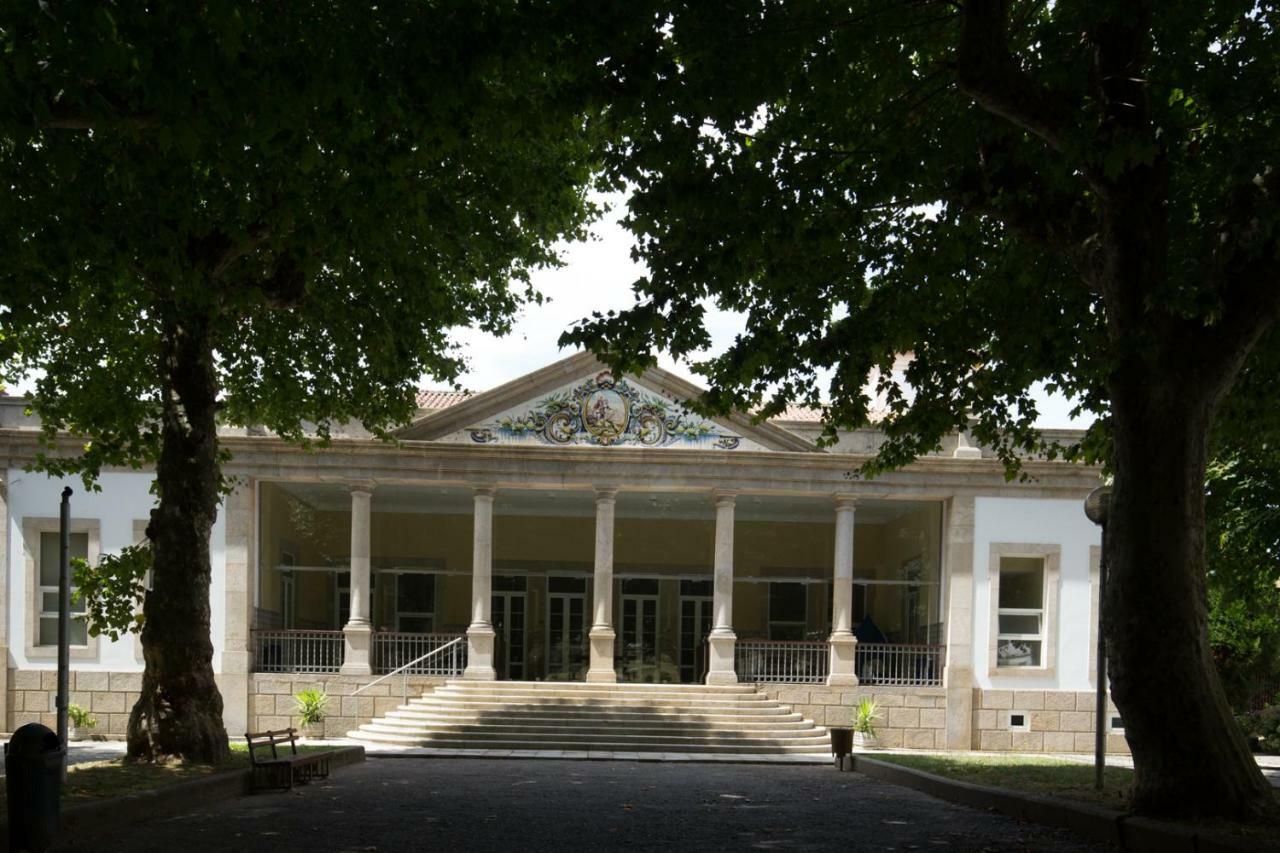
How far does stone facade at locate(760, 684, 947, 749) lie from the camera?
25.7 meters

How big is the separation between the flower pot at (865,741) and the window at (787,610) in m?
7.12

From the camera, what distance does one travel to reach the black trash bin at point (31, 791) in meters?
8.97

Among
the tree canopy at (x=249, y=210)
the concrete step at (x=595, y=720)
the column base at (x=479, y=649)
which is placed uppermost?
the tree canopy at (x=249, y=210)

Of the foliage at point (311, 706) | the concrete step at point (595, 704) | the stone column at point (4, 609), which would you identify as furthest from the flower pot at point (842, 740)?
the stone column at point (4, 609)

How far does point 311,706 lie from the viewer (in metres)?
24.9

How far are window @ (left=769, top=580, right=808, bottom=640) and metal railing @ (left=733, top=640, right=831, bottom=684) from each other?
471 cm

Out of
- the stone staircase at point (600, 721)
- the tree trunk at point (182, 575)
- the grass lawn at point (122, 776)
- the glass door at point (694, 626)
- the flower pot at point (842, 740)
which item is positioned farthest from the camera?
the glass door at point (694, 626)

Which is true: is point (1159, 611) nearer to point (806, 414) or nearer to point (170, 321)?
point (170, 321)

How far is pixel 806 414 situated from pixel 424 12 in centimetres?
1927

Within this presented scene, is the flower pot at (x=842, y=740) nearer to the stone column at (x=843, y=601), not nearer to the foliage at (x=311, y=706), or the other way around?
the stone column at (x=843, y=601)

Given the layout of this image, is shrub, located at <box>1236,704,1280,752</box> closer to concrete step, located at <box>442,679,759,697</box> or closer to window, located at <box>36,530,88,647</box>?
concrete step, located at <box>442,679,759,697</box>

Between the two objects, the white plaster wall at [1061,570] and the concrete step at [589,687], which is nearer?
the concrete step at [589,687]

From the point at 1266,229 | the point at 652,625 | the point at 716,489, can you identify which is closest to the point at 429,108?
the point at 1266,229

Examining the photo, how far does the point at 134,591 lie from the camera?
54.4 feet
